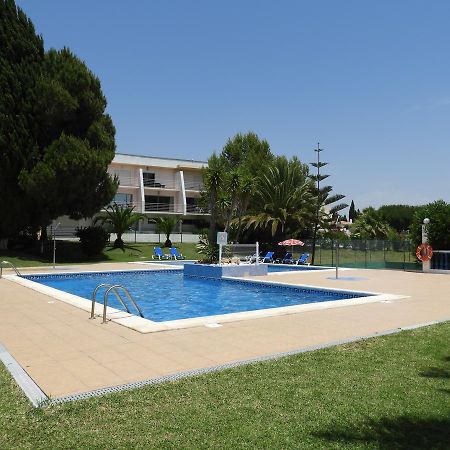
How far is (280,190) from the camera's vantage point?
3312 cm

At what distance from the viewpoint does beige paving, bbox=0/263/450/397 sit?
538 cm

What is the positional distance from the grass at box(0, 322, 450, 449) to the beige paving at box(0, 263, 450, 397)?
0.55 meters

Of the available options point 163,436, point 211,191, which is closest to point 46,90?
point 211,191

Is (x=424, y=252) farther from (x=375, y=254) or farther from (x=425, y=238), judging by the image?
(x=375, y=254)

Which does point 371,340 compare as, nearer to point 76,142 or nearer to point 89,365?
point 89,365

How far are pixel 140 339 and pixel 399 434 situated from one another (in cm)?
433

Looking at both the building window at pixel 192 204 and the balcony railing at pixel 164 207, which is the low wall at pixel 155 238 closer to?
the building window at pixel 192 204

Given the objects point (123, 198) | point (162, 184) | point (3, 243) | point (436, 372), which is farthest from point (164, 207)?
point (436, 372)

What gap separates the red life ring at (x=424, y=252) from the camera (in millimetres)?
21808

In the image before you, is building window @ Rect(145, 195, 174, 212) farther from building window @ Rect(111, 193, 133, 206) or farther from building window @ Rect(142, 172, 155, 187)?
building window @ Rect(111, 193, 133, 206)

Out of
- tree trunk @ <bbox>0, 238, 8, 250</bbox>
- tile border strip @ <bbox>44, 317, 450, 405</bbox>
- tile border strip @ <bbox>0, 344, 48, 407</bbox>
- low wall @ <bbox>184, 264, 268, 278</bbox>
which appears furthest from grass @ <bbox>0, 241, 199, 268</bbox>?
tile border strip @ <bbox>44, 317, 450, 405</bbox>

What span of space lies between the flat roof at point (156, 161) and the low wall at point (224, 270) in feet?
98.8

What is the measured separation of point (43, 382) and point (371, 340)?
4700 millimetres

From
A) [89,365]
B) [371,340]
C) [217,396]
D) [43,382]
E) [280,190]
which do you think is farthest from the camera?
[280,190]
